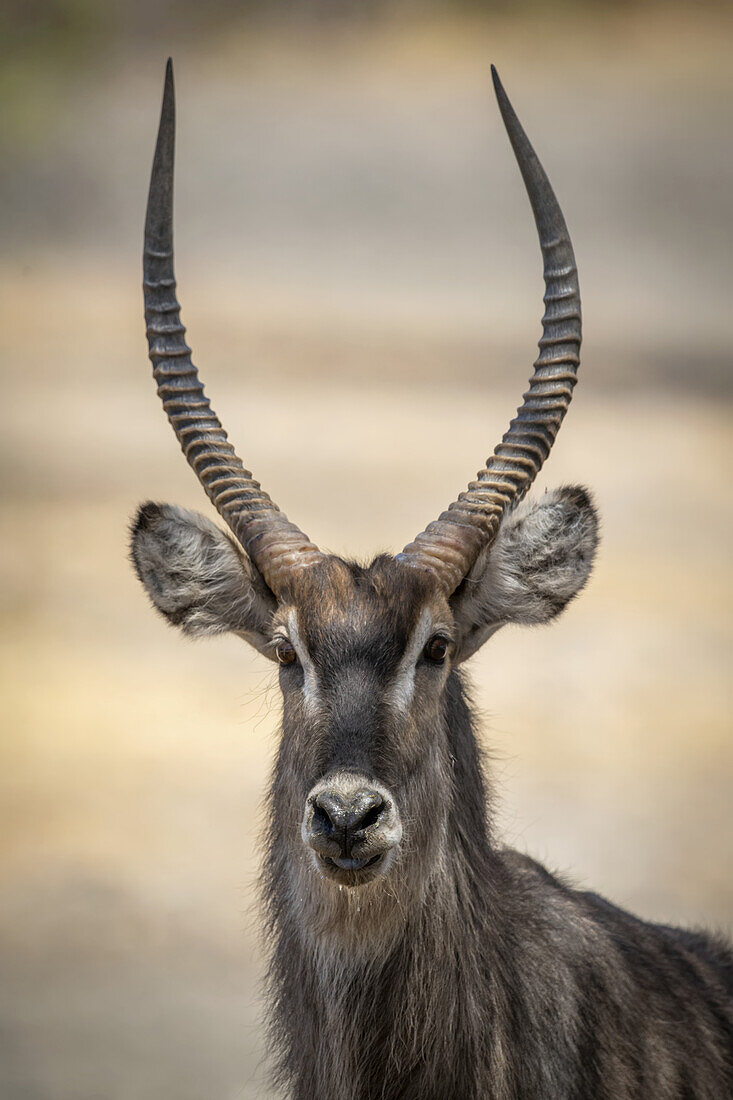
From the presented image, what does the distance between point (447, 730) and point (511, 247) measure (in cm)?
1465

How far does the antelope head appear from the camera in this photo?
632 cm

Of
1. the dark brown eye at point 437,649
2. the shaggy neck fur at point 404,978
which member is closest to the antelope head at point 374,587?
the dark brown eye at point 437,649

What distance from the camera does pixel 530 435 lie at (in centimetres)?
700

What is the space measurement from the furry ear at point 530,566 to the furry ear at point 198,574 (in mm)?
939

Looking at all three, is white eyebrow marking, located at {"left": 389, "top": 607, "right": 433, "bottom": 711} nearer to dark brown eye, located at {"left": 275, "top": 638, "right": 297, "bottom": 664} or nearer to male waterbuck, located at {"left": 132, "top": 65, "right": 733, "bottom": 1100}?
male waterbuck, located at {"left": 132, "top": 65, "right": 733, "bottom": 1100}

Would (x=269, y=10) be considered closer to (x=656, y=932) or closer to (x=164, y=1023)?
(x=164, y=1023)

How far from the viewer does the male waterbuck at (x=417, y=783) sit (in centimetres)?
643

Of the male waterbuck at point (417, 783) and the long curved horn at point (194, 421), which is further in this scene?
the long curved horn at point (194, 421)

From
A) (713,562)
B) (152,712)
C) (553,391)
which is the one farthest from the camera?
(713,562)

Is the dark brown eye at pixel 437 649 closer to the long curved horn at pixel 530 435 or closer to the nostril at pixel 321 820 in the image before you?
the long curved horn at pixel 530 435

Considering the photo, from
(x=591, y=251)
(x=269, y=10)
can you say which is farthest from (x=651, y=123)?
(x=269, y=10)

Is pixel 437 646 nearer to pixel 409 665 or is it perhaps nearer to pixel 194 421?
pixel 409 665

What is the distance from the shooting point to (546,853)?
13023 millimetres

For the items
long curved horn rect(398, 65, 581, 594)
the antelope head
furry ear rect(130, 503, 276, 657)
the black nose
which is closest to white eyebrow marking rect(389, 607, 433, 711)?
the antelope head
